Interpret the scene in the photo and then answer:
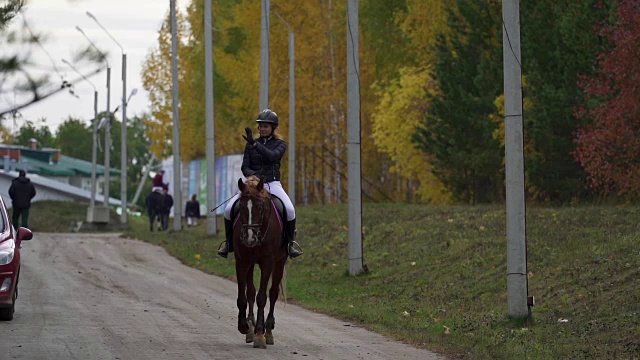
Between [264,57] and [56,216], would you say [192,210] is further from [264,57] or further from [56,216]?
[264,57]

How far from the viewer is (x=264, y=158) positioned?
17281 millimetres

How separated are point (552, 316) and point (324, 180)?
159 feet

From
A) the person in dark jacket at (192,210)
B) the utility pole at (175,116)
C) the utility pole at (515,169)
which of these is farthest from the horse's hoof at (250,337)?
the person in dark jacket at (192,210)

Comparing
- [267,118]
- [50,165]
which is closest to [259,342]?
[267,118]

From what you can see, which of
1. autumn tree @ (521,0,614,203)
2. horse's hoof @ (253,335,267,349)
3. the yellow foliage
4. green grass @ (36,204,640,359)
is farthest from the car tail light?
the yellow foliage

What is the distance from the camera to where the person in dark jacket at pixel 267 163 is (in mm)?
17203

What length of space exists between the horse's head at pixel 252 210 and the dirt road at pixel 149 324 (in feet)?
4.26

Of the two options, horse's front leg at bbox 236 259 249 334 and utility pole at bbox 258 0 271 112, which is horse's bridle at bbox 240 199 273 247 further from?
utility pole at bbox 258 0 271 112

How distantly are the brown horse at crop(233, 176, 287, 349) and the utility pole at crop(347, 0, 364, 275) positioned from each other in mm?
10791

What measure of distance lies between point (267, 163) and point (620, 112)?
58.6 feet

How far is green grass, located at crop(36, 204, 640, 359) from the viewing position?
1736cm

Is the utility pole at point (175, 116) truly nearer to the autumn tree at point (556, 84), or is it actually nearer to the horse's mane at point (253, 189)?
the autumn tree at point (556, 84)

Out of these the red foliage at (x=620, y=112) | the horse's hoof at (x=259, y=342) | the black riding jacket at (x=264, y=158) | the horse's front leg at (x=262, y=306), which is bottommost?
the horse's hoof at (x=259, y=342)

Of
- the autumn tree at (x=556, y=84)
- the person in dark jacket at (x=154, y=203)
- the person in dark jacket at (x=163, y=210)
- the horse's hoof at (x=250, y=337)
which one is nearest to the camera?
the horse's hoof at (x=250, y=337)
